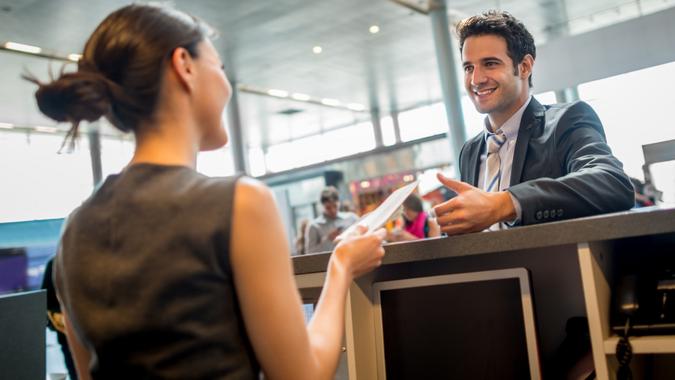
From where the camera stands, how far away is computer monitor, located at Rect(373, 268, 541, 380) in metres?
1.29

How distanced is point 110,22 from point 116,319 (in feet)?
1.56

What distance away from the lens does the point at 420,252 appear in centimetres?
129

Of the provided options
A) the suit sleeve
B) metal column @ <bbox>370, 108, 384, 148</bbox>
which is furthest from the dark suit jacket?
metal column @ <bbox>370, 108, 384, 148</bbox>

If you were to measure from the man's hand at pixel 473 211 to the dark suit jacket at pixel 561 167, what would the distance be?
0.04 meters

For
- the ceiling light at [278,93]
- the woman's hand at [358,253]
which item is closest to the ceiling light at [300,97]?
the ceiling light at [278,93]

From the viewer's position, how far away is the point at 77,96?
91 centimetres

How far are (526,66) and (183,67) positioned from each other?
145 centimetres

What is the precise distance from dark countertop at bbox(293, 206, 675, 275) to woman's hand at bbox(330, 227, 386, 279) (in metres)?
0.20

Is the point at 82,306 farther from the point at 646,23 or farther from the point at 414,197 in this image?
the point at 646,23

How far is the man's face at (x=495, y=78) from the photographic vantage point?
1932mm

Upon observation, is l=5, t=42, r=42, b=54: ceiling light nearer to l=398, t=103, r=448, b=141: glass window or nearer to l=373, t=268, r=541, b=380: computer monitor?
l=373, t=268, r=541, b=380: computer monitor

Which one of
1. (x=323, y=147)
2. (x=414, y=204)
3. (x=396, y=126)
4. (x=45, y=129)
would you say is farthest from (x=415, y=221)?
(x=323, y=147)

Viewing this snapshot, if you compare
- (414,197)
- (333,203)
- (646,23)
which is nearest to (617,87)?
(646,23)

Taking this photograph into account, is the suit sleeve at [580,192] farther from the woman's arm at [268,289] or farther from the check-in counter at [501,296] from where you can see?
the woman's arm at [268,289]
